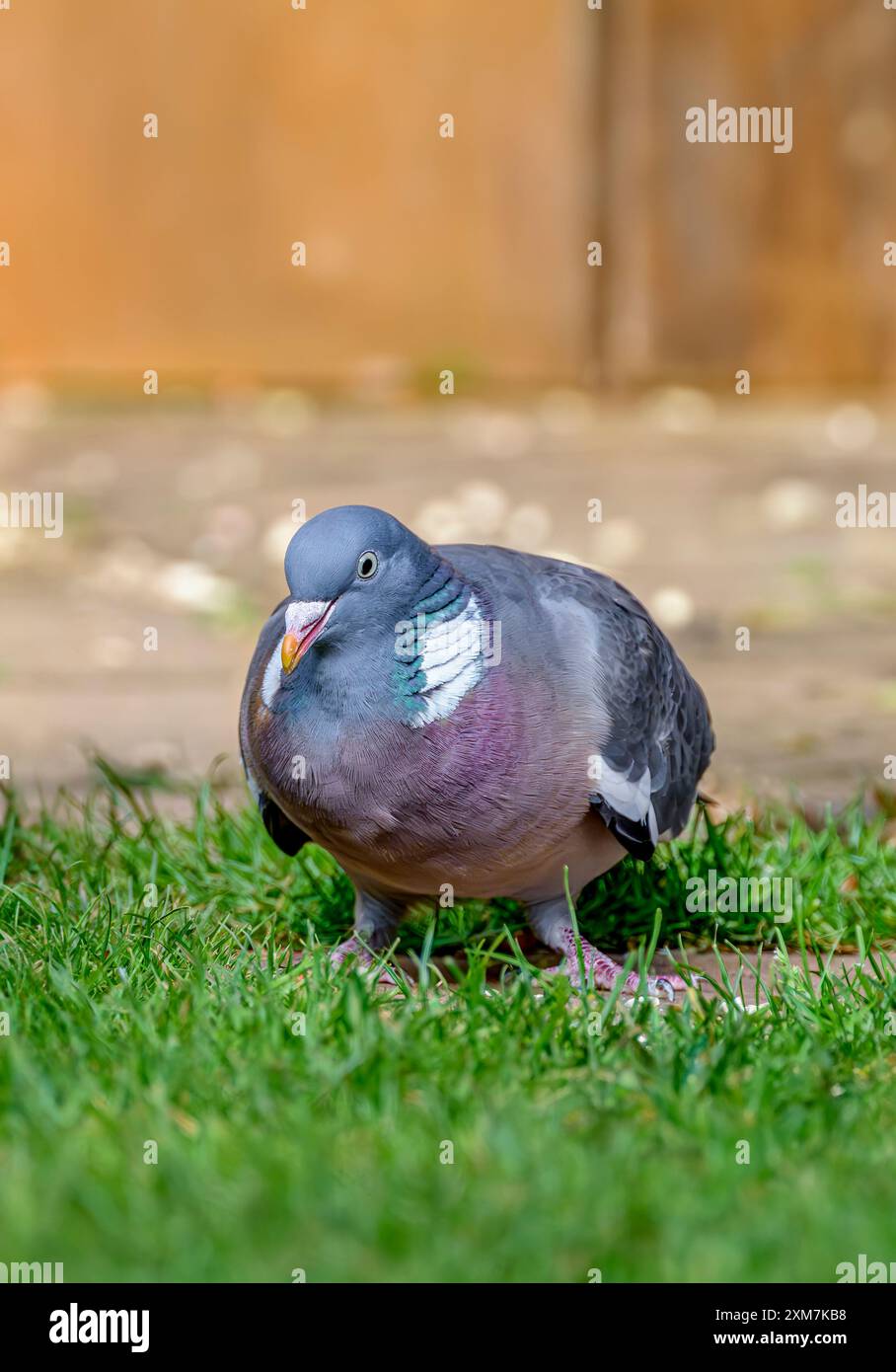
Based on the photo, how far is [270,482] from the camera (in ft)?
26.5

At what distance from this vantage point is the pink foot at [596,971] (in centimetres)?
343

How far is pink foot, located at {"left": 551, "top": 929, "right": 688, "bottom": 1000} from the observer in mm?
3432

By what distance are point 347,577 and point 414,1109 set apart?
97cm

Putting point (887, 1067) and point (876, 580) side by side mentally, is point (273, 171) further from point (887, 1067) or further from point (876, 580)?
point (887, 1067)

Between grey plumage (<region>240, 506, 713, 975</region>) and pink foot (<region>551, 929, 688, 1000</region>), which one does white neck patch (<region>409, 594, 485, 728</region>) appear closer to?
grey plumage (<region>240, 506, 713, 975</region>)

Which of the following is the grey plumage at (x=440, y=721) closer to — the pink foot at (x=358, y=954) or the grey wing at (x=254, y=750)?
the grey wing at (x=254, y=750)

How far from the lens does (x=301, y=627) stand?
3068 millimetres

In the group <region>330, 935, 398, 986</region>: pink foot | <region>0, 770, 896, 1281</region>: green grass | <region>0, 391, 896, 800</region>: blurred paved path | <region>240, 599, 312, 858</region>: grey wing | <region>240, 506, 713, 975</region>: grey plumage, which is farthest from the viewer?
<region>0, 391, 896, 800</region>: blurred paved path

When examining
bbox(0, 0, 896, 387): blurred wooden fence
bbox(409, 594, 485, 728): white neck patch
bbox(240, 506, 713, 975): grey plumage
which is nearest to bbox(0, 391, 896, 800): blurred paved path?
bbox(0, 0, 896, 387): blurred wooden fence

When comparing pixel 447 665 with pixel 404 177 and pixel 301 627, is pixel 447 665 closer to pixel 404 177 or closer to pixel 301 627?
pixel 301 627

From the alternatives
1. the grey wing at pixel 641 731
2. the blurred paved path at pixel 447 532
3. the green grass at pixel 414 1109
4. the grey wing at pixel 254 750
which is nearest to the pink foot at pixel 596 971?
the green grass at pixel 414 1109

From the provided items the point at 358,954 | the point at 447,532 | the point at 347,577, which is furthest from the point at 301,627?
the point at 447,532

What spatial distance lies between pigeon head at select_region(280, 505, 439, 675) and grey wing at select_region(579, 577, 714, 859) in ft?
1.68

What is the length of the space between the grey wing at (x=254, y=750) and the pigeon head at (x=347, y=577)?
0.26 metres
